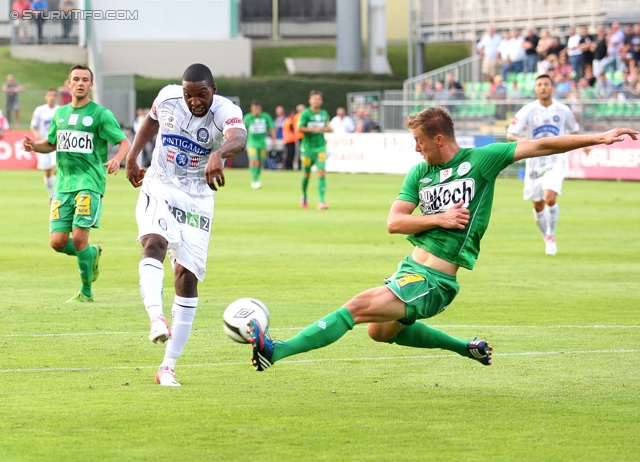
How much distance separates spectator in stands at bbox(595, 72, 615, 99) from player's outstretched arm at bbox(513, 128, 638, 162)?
2938 centimetres

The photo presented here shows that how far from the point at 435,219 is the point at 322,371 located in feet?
5.34

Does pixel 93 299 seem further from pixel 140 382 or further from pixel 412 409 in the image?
pixel 412 409

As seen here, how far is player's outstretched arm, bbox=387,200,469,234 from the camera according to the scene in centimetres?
706

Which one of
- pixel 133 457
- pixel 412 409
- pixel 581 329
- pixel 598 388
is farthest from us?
pixel 581 329

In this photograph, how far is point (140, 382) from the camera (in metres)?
7.57

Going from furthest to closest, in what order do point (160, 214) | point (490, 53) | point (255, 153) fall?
point (490, 53) → point (255, 153) → point (160, 214)

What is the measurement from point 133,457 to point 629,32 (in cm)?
3467

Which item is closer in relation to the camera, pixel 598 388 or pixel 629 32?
pixel 598 388

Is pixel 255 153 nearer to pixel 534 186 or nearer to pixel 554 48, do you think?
pixel 554 48


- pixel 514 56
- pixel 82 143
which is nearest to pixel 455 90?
pixel 514 56

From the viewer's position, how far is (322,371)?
8117 mm

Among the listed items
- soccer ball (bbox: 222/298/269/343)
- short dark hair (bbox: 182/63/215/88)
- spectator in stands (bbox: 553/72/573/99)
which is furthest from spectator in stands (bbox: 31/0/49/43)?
soccer ball (bbox: 222/298/269/343)

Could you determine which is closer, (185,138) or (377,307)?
(377,307)

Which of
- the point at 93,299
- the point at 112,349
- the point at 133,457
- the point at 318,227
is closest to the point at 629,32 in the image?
the point at 318,227
